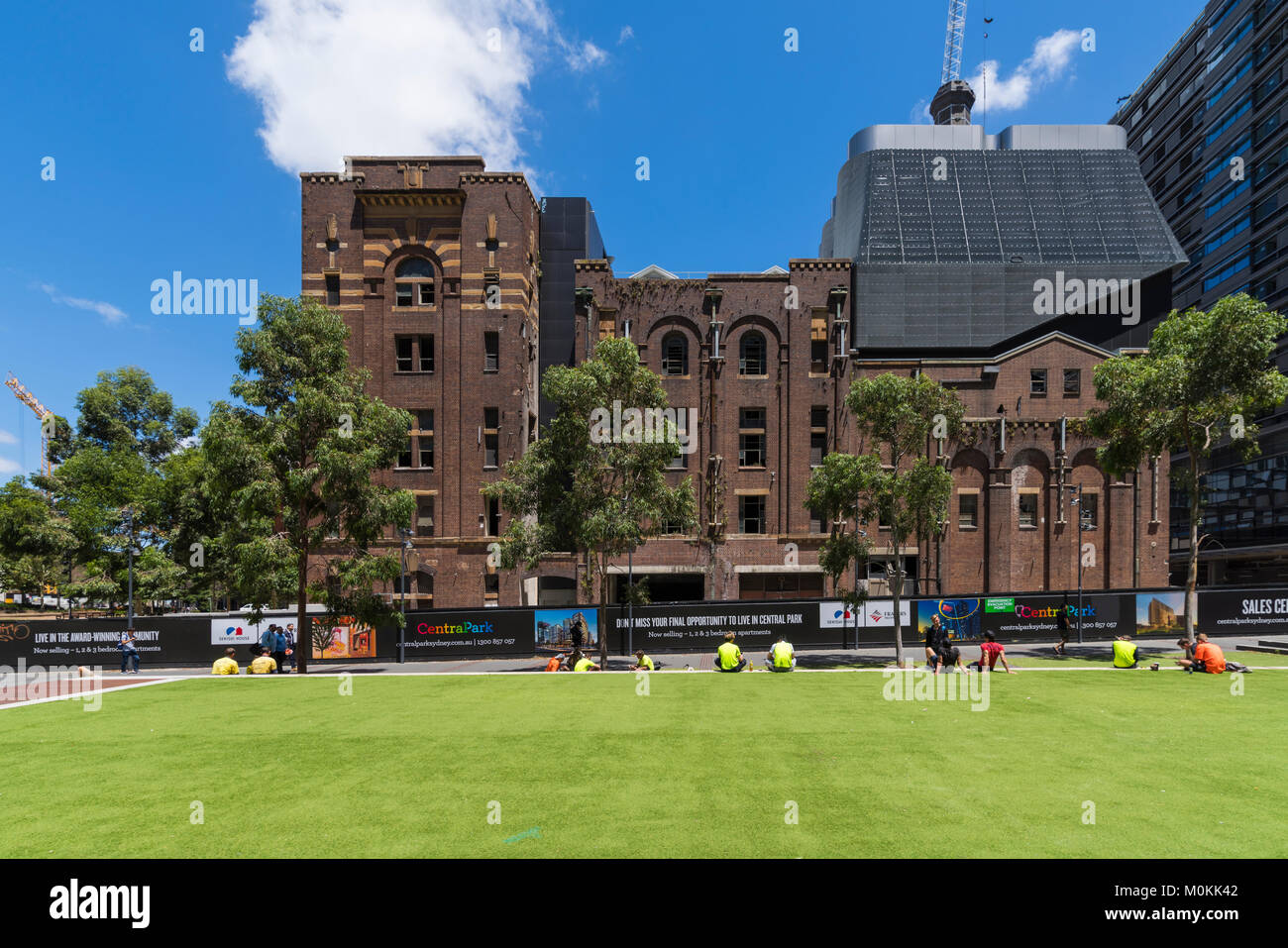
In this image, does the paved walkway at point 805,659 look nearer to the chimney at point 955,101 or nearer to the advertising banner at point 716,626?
the advertising banner at point 716,626

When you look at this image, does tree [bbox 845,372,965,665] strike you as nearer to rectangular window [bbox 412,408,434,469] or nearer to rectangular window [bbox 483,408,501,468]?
rectangular window [bbox 483,408,501,468]

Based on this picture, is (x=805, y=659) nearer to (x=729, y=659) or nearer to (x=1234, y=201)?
(x=729, y=659)

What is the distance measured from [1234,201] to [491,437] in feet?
245

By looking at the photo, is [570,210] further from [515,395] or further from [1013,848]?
[1013,848]

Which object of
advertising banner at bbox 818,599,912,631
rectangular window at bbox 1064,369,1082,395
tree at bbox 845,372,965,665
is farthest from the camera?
rectangular window at bbox 1064,369,1082,395

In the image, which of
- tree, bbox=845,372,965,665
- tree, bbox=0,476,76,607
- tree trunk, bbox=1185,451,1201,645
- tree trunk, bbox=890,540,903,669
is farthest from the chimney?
tree, bbox=0,476,76,607

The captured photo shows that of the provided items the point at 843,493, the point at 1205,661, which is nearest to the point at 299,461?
the point at 843,493

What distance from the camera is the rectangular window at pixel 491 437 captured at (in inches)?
1626

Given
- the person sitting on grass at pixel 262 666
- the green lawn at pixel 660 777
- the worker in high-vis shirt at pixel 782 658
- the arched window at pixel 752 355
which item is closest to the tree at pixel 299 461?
the person sitting on grass at pixel 262 666

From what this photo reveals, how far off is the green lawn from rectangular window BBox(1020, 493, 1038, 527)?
29652 mm

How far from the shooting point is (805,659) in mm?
25328

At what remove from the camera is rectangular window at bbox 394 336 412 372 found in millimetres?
41906
